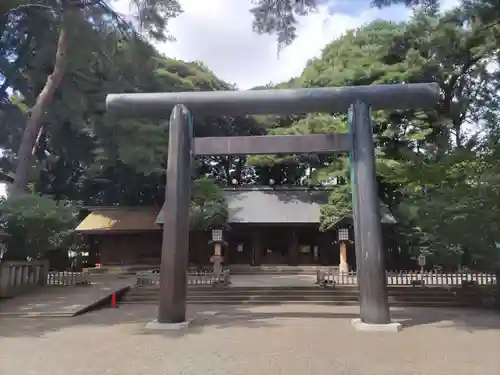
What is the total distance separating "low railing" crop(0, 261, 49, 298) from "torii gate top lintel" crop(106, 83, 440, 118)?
822 centimetres

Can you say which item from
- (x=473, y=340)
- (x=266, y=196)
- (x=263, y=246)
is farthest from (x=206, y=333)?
(x=266, y=196)

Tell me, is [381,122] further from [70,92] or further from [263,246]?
[70,92]

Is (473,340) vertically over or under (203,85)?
under

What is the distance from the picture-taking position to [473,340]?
27.8 feet

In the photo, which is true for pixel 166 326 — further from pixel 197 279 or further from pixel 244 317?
pixel 197 279

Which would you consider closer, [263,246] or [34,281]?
[34,281]

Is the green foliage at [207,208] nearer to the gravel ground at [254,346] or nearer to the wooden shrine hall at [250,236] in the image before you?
the wooden shrine hall at [250,236]

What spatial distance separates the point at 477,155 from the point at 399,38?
15935mm

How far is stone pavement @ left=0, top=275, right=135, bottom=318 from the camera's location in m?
13.1

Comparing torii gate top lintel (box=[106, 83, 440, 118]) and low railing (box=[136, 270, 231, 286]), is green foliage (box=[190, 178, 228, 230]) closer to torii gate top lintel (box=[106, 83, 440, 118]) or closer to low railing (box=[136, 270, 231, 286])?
low railing (box=[136, 270, 231, 286])

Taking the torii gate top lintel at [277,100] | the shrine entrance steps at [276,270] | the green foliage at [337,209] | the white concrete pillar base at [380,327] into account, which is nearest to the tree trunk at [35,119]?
the torii gate top lintel at [277,100]

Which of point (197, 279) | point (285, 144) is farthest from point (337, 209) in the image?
point (285, 144)

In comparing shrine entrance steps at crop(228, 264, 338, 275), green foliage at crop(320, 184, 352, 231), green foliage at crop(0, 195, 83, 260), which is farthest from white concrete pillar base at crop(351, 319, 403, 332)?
shrine entrance steps at crop(228, 264, 338, 275)

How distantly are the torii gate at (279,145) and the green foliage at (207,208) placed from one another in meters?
14.3
